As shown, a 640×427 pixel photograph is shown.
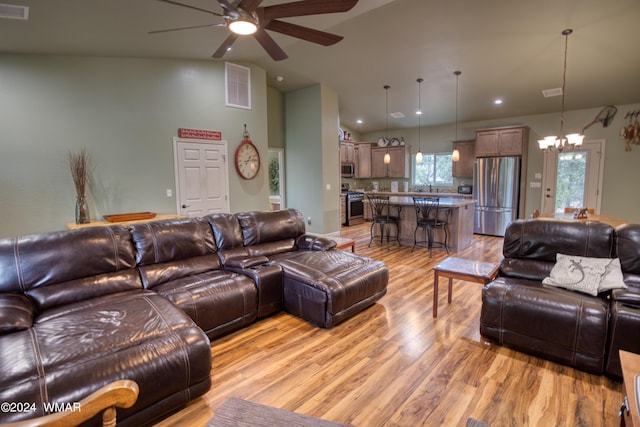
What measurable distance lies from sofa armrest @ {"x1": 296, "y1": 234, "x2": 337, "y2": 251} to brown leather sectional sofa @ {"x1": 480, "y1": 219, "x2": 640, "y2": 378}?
1.80 metres

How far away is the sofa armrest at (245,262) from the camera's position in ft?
10.2

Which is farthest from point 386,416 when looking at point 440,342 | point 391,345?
point 440,342

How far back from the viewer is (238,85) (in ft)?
18.5

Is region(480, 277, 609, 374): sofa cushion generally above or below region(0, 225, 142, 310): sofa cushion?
A: below

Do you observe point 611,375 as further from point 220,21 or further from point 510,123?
point 510,123

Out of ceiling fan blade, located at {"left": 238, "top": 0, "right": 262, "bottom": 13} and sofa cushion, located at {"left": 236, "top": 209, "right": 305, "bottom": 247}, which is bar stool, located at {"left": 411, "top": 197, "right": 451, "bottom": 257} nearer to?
sofa cushion, located at {"left": 236, "top": 209, "right": 305, "bottom": 247}

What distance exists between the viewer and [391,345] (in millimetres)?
2615

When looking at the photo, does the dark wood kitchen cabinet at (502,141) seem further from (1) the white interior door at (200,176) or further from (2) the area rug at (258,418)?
(2) the area rug at (258,418)

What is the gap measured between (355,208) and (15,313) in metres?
7.98

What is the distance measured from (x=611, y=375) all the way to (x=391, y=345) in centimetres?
149

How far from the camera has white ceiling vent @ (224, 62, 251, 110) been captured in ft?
18.1

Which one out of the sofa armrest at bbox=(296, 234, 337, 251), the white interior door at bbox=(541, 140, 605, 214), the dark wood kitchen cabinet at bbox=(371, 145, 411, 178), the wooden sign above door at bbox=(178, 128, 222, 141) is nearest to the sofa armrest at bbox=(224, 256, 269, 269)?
the sofa armrest at bbox=(296, 234, 337, 251)

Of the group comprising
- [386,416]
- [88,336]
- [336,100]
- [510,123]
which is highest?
[336,100]

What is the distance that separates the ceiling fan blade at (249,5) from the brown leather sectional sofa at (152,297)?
2.03m
